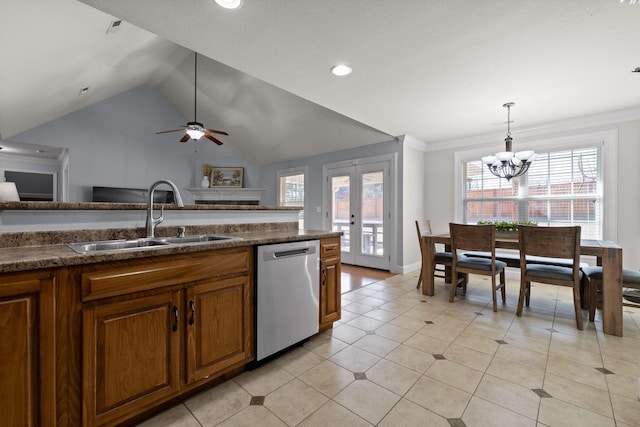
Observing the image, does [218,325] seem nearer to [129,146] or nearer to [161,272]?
[161,272]

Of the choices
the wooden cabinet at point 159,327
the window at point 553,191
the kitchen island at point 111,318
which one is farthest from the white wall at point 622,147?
the wooden cabinet at point 159,327

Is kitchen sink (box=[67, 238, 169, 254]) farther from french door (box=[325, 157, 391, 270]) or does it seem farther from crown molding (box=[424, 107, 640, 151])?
crown molding (box=[424, 107, 640, 151])

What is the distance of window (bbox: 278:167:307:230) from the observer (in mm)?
6457

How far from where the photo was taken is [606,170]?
370 centimetres

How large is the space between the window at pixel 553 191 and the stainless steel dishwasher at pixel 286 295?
12.4ft

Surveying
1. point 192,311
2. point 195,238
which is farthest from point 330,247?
point 192,311

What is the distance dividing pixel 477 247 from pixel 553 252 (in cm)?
64

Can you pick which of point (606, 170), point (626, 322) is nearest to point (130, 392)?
point (626, 322)

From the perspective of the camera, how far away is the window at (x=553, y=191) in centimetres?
384

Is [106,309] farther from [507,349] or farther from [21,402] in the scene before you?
[507,349]

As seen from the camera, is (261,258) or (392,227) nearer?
(261,258)

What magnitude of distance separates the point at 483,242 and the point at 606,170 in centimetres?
229

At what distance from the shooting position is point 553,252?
105 inches

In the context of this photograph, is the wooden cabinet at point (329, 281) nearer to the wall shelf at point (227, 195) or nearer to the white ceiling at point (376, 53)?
the white ceiling at point (376, 53)
